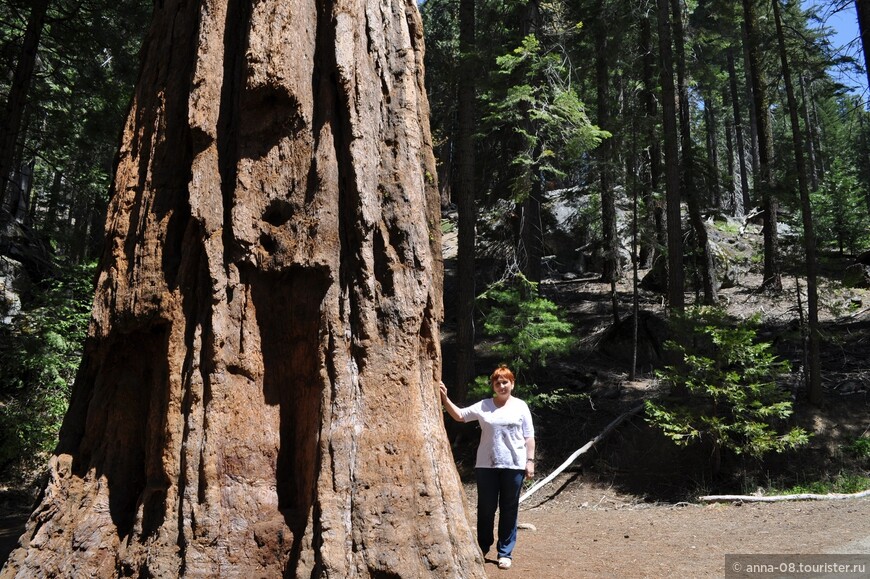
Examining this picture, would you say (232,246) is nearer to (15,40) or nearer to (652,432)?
(15,40)

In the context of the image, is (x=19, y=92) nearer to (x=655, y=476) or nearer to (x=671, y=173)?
(x=671, y=173)

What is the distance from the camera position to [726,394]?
11.9 m

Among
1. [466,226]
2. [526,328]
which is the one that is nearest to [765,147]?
[466,226]

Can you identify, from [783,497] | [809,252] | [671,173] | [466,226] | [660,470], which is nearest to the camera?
[783,497]

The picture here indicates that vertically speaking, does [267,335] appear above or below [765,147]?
below

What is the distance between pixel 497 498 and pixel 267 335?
2705mm

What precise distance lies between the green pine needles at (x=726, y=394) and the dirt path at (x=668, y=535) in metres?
1.29

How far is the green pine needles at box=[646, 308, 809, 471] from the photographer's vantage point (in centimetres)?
1176

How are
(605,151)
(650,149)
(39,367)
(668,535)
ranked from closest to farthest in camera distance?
(668,535), (39,367), (605,151), (650,149)

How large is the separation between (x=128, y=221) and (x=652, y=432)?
1172 cm

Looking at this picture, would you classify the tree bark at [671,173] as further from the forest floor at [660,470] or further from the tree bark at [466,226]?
the tree bark at [466,226]

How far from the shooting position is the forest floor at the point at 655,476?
7344mm

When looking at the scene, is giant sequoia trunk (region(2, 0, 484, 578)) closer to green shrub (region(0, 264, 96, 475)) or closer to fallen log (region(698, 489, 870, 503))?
fallen log (region(698, 489, 870, 503))

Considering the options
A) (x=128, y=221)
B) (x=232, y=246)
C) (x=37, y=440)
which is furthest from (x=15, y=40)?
(x=232, y=246)
